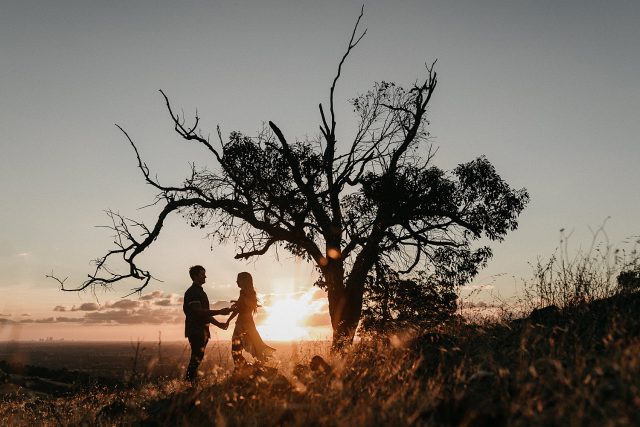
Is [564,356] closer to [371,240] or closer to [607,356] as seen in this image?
[607,356]

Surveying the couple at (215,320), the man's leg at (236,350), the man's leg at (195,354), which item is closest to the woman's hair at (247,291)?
the couple at (215,320)

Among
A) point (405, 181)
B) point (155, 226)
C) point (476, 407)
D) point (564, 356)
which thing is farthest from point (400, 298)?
point (476, 407)

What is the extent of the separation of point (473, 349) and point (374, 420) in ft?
9.41

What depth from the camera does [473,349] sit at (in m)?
6.82

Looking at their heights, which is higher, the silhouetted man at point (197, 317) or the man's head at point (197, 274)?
the man's head at point (197, 274)

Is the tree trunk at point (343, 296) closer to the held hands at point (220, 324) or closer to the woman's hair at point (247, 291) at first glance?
the woman's hair at point (247, 291)

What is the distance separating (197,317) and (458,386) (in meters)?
5.88

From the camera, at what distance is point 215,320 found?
9914 millimetres

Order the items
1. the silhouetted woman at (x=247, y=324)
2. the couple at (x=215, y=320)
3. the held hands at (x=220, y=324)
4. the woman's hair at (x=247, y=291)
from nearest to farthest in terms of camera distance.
→ the couple at (x=215, y=320) < the held hands at (x=220, y=324) < the silhouetted woman at (x=247, y=324) < the woman's hair at (x=247, y=291)

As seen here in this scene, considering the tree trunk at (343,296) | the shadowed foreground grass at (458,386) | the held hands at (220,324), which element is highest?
the tree trunk at (343,296)

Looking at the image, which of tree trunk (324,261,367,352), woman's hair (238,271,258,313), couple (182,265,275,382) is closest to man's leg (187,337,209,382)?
couple (182,265,275,382)

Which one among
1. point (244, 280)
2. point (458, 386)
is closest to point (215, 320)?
point (244, 280)

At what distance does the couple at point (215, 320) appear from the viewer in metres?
9.60

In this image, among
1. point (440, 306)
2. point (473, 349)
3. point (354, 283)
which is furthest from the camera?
point (440, 306)
